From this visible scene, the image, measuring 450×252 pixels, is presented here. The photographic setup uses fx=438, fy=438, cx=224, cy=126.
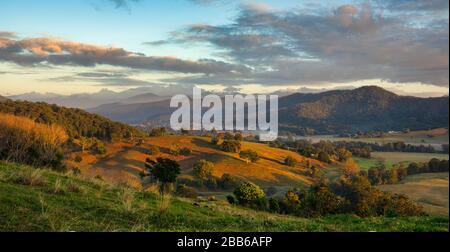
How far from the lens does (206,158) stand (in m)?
116

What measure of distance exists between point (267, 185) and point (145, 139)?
135 ft

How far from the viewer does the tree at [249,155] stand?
117 metres

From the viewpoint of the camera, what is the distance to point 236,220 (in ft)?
43.1

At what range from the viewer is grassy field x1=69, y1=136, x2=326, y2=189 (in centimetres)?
10206

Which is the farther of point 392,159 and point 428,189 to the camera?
point 392,159

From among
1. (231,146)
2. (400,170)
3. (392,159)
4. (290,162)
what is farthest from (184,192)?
(392,159)

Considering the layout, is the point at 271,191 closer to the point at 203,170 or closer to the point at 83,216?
the point at 203,170

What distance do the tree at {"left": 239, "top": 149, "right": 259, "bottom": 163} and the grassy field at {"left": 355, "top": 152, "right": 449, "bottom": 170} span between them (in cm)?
3766

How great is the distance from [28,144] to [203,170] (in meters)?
61.0

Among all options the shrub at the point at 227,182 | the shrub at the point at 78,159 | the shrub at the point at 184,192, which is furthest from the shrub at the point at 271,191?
the shrub at the point at 78,159

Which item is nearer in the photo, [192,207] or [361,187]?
[192,207]

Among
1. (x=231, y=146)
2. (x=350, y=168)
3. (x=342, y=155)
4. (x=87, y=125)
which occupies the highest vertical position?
(x=87, y=125)
